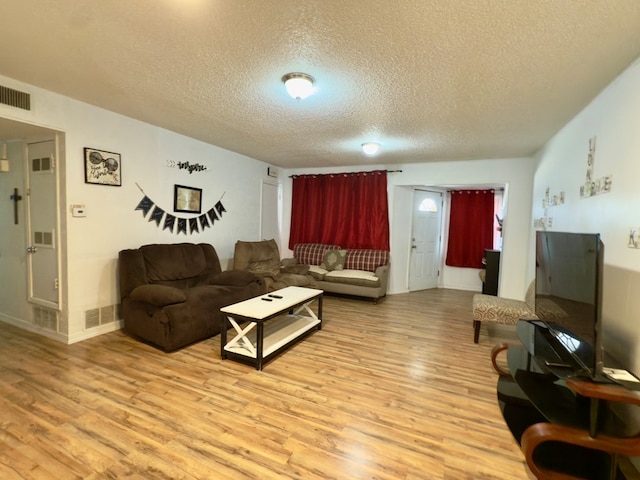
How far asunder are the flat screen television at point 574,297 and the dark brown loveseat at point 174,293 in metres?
2.77

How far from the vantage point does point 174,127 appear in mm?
3652

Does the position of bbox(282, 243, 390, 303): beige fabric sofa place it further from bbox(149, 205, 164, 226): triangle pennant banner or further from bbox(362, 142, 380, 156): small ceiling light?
bbox(149, 205, 164, 226): triangle pennant banner

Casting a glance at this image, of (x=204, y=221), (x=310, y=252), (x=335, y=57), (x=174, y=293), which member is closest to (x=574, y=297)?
(x=335, y=57)

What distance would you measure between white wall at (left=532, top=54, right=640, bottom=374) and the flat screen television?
32cm

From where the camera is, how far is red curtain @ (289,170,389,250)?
550 centimetres

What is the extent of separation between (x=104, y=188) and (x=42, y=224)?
0.71 metres

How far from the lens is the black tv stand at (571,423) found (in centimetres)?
140

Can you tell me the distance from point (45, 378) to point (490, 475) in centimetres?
317

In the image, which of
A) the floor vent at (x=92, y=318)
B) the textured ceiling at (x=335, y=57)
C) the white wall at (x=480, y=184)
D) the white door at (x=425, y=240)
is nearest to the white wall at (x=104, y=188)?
the floor vent at (x=92, y=318)

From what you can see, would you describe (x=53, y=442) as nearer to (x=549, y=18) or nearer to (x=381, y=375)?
(x=381, y=375)

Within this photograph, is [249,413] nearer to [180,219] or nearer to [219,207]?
[180,219]

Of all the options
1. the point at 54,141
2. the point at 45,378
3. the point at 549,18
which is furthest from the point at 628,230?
the point at 54,141

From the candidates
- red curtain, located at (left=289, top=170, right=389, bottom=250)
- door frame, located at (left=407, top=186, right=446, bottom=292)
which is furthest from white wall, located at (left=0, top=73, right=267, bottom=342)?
door frame, located at (left=407, top=186, right=446, bottom=292)

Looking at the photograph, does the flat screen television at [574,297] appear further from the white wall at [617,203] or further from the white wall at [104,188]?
the white wall at [104,188]
